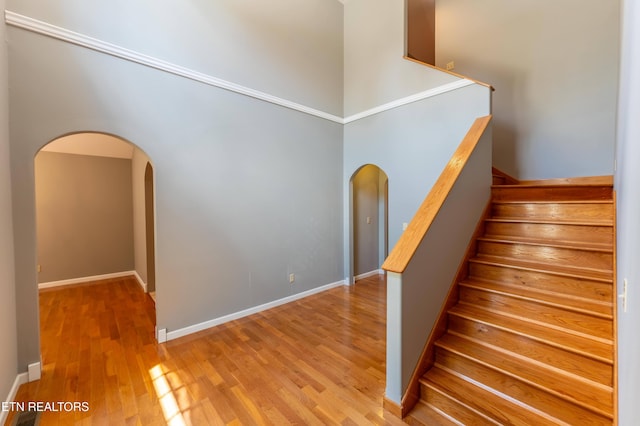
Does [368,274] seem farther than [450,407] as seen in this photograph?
Yes

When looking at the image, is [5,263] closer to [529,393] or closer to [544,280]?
[529,393]

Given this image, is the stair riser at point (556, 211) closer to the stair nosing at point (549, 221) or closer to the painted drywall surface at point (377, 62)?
the stair nosing at point (549, 221)

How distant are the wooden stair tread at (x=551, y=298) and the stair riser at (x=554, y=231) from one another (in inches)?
25.6

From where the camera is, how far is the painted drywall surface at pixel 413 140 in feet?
11.1

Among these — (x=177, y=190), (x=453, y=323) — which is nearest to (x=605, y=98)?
(x=453, y=323)

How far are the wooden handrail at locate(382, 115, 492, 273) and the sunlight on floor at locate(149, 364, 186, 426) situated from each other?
1.86 meters

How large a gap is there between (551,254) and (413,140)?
2233 millimetres

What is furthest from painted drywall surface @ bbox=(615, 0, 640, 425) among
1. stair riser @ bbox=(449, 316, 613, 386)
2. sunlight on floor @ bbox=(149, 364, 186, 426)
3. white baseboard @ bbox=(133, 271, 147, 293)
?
white baseboard @ bbox=(133, 271, 147, 293)

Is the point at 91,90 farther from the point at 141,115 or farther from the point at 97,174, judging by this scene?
the point at 97,174

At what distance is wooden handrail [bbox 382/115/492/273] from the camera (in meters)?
1.78

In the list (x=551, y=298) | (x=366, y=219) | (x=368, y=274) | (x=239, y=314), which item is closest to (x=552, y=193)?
(x=551, y=298)

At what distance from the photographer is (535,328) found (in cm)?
188

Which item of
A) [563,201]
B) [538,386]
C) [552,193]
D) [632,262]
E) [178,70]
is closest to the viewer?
[632,262]

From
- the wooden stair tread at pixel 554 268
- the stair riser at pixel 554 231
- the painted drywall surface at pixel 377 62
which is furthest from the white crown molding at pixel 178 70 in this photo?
the wooden stair tread at pixel 554 268
